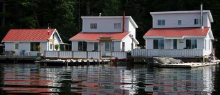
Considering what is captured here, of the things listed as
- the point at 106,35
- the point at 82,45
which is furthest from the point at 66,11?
the point at 82,45

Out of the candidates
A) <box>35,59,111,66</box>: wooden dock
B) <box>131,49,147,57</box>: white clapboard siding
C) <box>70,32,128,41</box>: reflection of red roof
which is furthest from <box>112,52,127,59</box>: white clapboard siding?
<box>70,32,128,41</box>: reflection of red roof

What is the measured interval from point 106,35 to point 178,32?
10.8 m

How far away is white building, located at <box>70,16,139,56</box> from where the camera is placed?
207 ft

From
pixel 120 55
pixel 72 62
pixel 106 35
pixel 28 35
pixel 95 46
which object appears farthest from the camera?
pixel 28 35

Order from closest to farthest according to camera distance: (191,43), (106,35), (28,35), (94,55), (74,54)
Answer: (74,54), (94,55), (191,43), (106,35), (28,35)

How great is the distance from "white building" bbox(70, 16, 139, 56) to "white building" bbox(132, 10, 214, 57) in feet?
14.8

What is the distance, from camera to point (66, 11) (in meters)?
79.6

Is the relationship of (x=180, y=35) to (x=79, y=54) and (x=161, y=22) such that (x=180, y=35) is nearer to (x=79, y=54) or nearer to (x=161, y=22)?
(x=161, y=22)

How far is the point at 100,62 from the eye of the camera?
55375mm

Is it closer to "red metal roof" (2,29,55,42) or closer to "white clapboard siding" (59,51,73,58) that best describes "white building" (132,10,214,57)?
"white clapboard siding" (59,51,73,58)

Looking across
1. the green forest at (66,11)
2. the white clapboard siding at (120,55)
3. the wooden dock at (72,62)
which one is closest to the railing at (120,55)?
the white clapboard siding at (120,55)

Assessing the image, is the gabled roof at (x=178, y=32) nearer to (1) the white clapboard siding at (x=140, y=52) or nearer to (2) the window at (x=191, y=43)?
(2) the window at (x=191, y=43)

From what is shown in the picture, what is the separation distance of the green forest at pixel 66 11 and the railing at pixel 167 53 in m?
20.7

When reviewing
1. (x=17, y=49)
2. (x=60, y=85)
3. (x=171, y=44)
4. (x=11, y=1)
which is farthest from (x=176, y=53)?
(x=11, y=1)
